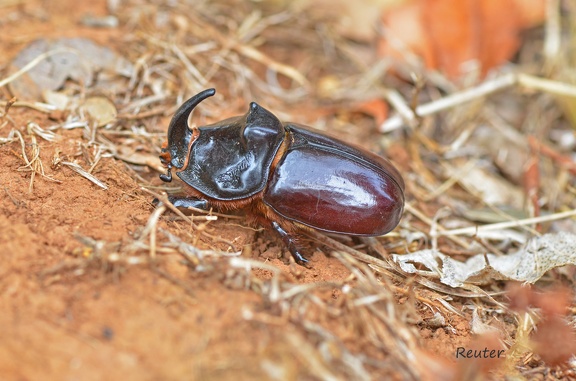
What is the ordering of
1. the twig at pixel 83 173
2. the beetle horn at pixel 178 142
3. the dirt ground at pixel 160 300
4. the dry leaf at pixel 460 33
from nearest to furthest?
1. the dirt ground at pixel 160 300
2. the twig at pixel 83 173
3. the beetle horn at pixel 178 142
4. the dry leaf at pixel 460 33

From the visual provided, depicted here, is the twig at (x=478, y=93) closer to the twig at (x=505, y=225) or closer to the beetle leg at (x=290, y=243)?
the twig at (x=505, y=225)

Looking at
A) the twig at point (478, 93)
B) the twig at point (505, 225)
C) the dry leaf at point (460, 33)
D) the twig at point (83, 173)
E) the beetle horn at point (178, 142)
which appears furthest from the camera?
the dry leaf at point (460, 33)

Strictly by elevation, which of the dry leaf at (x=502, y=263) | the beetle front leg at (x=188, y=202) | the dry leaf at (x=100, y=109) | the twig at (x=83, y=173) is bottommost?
the dry leaf at (x=502, y=263)

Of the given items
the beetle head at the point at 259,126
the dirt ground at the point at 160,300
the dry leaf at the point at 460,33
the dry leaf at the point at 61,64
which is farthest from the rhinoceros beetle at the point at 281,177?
the dry leaf at the point at 460,33

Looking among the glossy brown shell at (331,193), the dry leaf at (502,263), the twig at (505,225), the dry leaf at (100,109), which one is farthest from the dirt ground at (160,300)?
the twig at (505,225)

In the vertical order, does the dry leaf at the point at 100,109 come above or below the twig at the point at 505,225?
above

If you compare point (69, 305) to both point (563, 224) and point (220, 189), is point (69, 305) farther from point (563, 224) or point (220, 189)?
point (563, 224)

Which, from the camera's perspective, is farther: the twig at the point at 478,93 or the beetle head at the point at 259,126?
the twig at the point at 478,93
